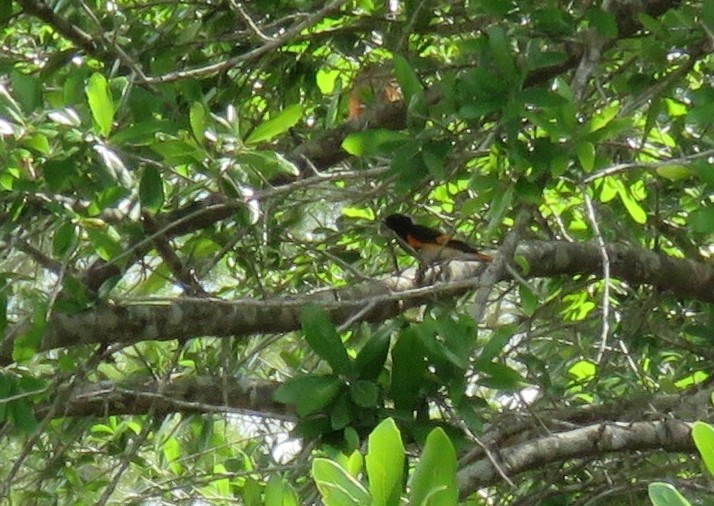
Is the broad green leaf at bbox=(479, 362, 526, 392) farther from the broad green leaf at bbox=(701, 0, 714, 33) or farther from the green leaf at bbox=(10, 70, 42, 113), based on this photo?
the green leaf at bbox=(10, 70, 42, 113)

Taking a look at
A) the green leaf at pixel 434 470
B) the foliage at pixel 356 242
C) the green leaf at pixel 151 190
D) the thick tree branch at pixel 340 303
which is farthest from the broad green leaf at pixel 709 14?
the green leaf at pixel 434 470

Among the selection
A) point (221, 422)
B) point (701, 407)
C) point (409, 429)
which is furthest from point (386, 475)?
point (221, 422)

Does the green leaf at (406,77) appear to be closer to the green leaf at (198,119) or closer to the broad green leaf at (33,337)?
the green leaf at (198,119)

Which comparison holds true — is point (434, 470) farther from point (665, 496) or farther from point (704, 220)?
point (704, 220)

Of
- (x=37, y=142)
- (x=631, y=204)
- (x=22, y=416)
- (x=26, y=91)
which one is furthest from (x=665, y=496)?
(x=631, y=204)

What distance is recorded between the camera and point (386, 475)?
1.15 metres

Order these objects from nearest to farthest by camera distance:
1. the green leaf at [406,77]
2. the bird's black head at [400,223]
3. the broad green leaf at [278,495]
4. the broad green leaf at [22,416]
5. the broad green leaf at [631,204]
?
the broad green leaf at [278,495]
the green leaf at [406,77]
the broad green leaf at [22,416]
the broad green leaf at [631,204]
the bird's black head at [400,223]

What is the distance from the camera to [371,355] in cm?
211

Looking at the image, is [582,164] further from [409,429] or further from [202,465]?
[202,465]

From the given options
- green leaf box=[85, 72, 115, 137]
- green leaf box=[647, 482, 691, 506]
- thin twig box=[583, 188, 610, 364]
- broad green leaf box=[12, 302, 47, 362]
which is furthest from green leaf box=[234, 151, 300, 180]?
green leaf box=[647, 482, 691, 506]

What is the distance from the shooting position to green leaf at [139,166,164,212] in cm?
227

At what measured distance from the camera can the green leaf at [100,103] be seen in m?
2.07

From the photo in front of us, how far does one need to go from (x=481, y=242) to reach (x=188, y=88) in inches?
52.5

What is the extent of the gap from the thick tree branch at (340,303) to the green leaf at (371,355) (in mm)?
95
